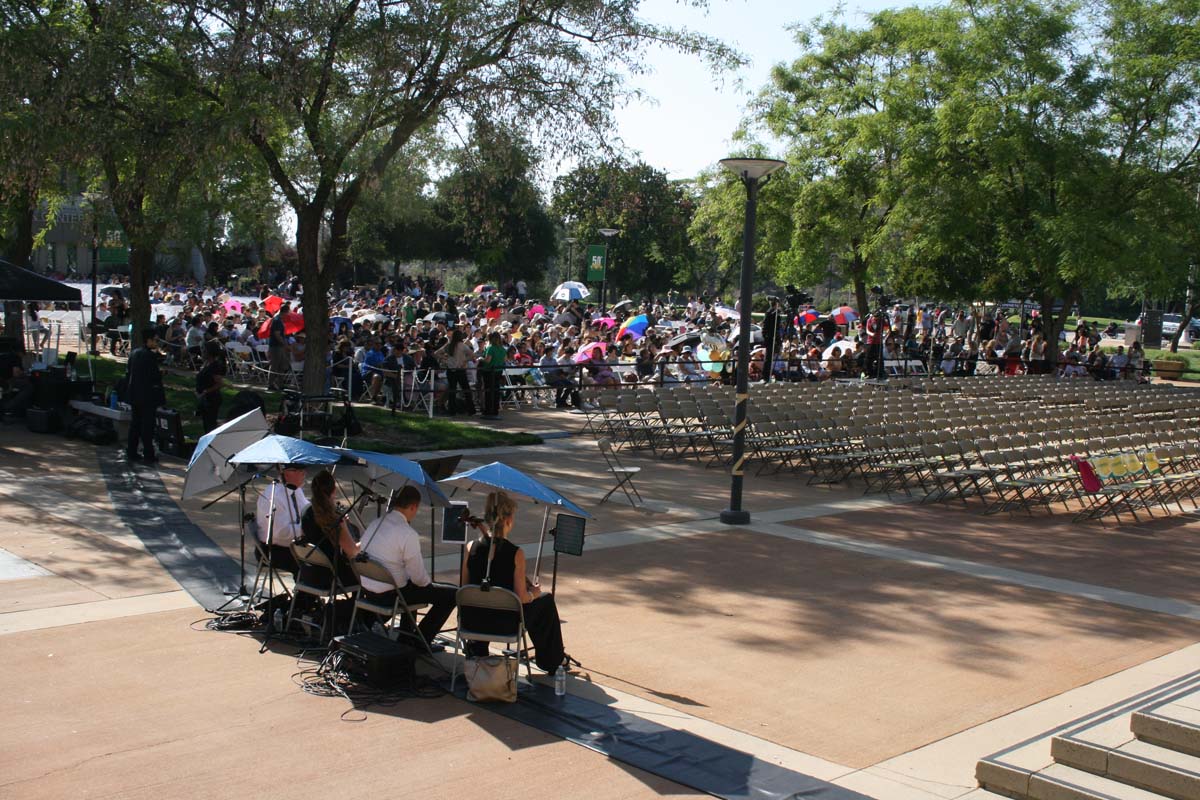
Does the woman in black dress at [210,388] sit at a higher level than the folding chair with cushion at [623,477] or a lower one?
higher

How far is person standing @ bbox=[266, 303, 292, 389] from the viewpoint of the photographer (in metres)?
23.4

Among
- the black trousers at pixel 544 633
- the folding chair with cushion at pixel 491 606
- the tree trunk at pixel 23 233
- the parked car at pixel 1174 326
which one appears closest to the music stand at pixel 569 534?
the black trousers at pixel 544 633

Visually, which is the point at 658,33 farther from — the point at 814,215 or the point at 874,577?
the point at 814,215

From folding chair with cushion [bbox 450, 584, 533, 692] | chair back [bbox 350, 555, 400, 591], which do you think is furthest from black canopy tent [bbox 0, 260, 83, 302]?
folding chair with cushion [bbox 450, 584, 533, 692]

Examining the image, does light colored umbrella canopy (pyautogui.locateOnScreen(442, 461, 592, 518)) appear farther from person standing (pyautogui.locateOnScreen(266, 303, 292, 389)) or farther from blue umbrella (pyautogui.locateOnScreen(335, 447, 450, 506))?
person standing (pyautogui.locateOnScreen(266, 303, 292, 389))

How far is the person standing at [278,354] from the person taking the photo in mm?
23405

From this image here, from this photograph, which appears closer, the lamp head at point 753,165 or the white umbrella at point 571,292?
the lamp head at point 753,165

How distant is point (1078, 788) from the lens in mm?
5953

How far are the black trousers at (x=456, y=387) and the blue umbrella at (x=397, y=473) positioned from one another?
1245 centimetres

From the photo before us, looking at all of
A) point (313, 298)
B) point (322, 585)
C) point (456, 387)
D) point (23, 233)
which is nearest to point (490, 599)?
point (322, 585)

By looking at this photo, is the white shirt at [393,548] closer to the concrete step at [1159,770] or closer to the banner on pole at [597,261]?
the concrete step at [1159,770]

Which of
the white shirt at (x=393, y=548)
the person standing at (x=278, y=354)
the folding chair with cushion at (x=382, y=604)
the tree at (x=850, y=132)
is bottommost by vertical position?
the folding chair with cushion at (x=382, y=604)

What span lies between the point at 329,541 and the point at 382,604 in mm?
672

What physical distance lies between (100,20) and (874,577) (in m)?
14.0
